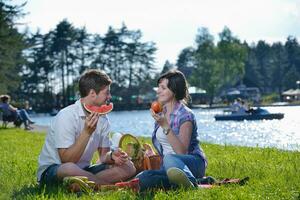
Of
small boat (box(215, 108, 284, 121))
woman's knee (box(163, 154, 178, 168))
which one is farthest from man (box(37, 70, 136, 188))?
small boat (box(215, 108, 284, 121))

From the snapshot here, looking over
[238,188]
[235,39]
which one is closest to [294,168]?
[238,188]

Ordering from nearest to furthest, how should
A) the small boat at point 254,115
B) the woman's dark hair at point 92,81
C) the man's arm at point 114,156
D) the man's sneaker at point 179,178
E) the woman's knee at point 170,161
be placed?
1. the man's sneaker at point 179,178
2. the woman's knee at point 170,161
3. the woman's dark hair at point 92,81
4. the man's arm at point 114,156
5. the small boat at point 254,115

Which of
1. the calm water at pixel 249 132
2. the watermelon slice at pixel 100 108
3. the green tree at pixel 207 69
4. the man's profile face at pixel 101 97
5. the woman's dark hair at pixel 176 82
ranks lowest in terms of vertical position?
the calm water at pixel 249 132

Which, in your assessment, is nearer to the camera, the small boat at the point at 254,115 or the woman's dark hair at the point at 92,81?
the woman's dark hair at the point at 92,81

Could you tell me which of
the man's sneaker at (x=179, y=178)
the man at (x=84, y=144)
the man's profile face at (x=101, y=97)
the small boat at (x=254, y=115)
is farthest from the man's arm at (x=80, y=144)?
the small boat at (x=254, y=115)

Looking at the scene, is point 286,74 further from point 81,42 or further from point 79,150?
point 79,150

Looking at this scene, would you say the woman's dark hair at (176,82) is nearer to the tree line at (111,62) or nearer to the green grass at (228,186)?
the green grass at (228,186)

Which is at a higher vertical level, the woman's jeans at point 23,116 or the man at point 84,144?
the man at point 84,144

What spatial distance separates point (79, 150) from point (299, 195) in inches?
82.1

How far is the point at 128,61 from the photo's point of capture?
8025 cm

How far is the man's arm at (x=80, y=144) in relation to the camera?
16.5 feet

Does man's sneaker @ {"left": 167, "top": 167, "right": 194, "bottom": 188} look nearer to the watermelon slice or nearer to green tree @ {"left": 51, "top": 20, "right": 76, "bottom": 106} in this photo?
the watermelon slice

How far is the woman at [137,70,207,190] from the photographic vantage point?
498 cm

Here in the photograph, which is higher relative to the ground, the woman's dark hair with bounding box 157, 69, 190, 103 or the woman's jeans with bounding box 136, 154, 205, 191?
the woman's dark hair with bounding box 157, 69, 190, 103
